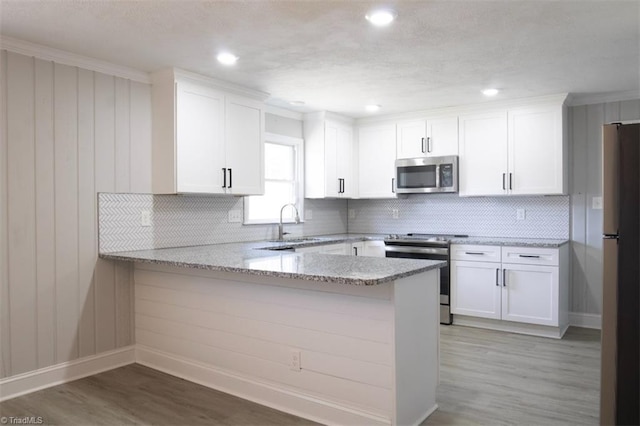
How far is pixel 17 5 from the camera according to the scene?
2576 mm

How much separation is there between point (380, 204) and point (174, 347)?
338 cm

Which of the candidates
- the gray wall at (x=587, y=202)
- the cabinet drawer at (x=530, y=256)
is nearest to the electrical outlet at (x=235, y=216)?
the cabinet drawer at (x=530, y=256)

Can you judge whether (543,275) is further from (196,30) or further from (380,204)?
(196,30)

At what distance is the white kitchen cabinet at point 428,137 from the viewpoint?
526cm

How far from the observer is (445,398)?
300 centimetres

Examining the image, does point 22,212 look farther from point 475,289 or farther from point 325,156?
point 475,289

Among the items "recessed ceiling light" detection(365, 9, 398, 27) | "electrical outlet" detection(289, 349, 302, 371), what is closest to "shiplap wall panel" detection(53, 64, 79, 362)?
"electrical outlet" detection(289, 349, 302, 371)

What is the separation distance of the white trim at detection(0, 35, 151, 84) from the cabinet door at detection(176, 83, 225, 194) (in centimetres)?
37

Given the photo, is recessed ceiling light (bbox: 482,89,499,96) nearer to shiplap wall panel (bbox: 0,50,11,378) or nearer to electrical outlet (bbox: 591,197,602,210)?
electrical outlet (bbox: 591,197,602,210)

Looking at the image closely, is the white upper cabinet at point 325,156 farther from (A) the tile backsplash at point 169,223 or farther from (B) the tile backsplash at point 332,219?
(A) the tile backsplash at point 169,223

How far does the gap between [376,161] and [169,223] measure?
269 cm

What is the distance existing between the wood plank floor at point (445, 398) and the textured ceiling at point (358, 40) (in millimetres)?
2283

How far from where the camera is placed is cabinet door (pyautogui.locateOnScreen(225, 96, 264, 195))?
13.9ft

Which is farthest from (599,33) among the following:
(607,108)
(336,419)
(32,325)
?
(32,325)
